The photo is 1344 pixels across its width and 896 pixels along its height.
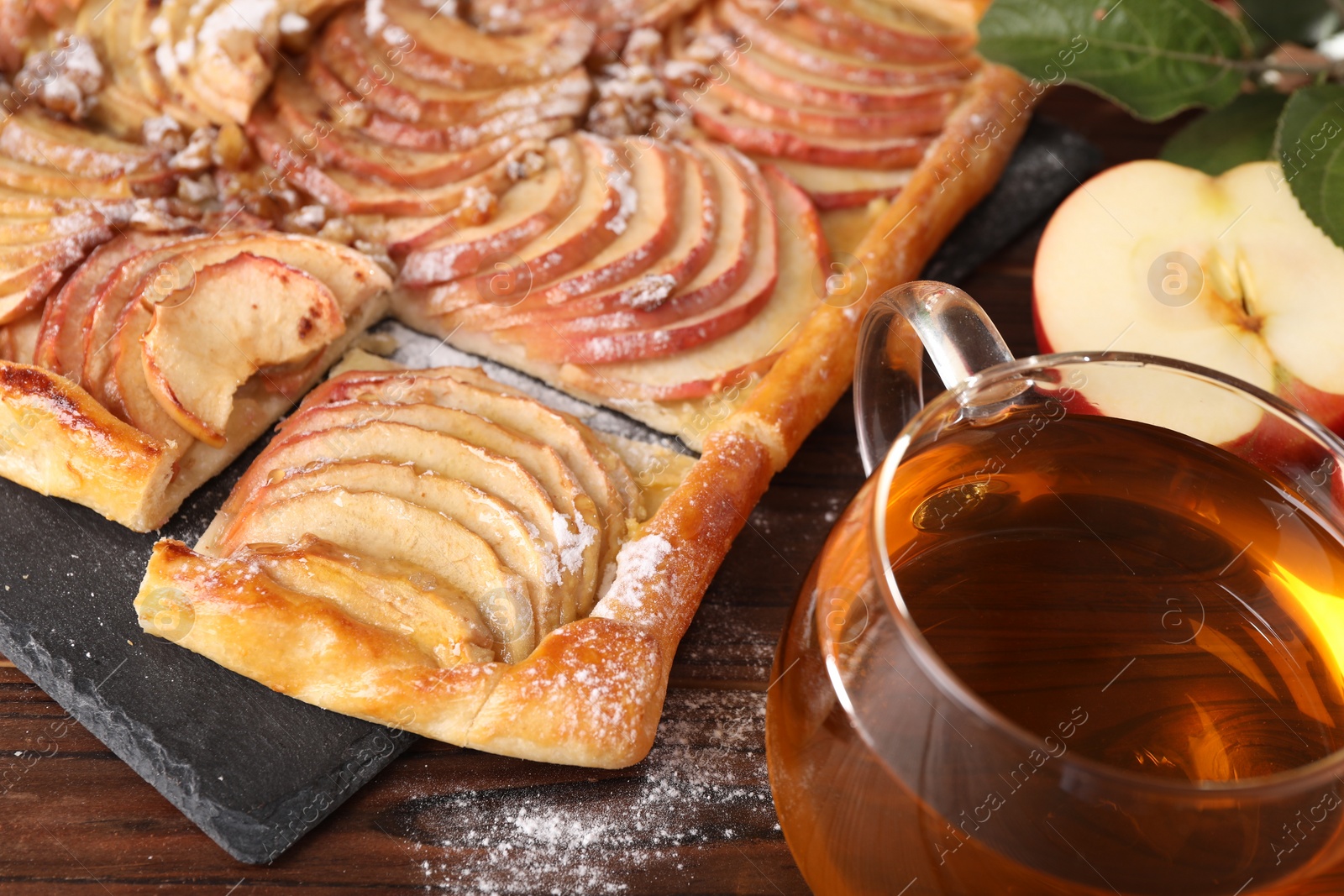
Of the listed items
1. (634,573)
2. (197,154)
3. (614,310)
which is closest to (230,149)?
(197,154)

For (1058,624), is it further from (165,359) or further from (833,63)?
(833,63)

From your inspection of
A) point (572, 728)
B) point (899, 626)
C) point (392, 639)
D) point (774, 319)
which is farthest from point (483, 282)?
point (899, 626)

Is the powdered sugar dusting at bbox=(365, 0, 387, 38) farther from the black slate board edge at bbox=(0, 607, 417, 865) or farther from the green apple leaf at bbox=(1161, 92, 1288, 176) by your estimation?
the green apple leaf at bbox=(1161, 92, 1288, 176)

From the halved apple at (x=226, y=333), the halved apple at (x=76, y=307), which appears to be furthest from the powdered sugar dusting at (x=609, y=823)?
the halved apple at (x=76, y=307)

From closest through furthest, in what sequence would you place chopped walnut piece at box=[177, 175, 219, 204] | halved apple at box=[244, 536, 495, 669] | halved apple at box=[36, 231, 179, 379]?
1. halved apple at box=[244, 536, 495, 669]
2. halved apple at box=[36, 231, 179, 379]
3. chopped walnut piece at box=[177, 175, 219, 204]

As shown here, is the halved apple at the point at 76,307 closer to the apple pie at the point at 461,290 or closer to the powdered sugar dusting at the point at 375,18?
the apple pie at the point at 461,290

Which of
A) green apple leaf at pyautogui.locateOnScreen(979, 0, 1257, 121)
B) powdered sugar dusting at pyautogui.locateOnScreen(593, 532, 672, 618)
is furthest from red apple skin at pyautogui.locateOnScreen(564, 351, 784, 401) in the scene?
green apple leaf at pyautogui.locateOnScreen(979, 0, 1257, 121)

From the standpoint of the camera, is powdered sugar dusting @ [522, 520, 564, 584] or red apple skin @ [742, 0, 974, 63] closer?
powdered sugar dusting @ [522, 520, 564, 584]
